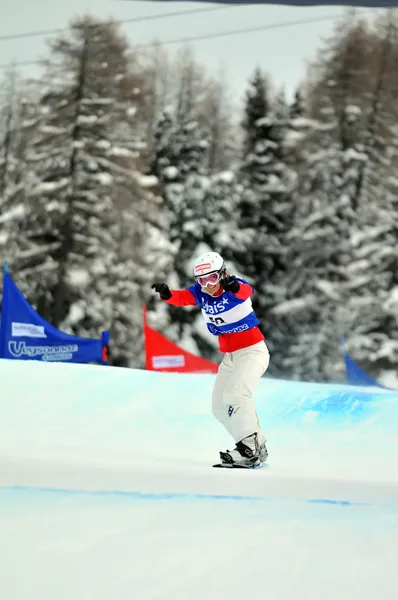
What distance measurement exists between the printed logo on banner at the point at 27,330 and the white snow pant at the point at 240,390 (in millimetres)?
4817

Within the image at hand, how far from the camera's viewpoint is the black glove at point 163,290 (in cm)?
509

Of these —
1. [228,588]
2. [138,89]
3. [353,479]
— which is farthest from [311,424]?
[138,89]

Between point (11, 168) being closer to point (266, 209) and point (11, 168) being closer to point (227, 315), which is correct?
point (266, 209)

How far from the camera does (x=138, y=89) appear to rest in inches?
863

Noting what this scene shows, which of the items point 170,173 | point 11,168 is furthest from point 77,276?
point 11,168

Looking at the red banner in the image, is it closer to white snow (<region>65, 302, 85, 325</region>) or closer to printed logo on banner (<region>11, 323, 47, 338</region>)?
printed logo on banner (<region>11, 323, 47, 338</region>)

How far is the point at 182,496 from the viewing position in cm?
381

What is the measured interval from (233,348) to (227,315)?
24cm

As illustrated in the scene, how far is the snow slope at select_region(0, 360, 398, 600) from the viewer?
2.59 metres

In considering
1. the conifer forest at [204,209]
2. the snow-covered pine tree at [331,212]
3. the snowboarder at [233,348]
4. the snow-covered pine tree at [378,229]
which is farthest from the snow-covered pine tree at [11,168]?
the snowboarder at [233,348]

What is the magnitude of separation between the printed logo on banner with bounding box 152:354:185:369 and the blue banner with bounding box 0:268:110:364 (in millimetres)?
752

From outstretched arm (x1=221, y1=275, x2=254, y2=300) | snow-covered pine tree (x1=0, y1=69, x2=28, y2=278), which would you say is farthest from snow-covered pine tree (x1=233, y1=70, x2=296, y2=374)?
outstretched arm (x1=221, y1=275, x2=254, y2=300)

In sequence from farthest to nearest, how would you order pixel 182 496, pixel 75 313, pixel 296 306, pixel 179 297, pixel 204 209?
pixel 204 209 < pixel 296 306 < pixel 75 313 < pixel 179 297 < pixel 182 496

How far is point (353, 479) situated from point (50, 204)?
1637 cm
